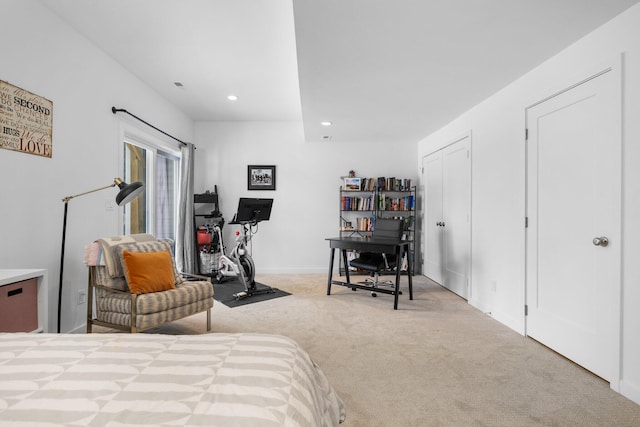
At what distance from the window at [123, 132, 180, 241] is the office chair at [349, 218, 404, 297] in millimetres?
2877

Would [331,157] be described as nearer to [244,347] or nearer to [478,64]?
[478,64]

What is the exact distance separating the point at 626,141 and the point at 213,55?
344 cm

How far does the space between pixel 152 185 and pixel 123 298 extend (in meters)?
2.38

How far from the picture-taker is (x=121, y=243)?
267 cm

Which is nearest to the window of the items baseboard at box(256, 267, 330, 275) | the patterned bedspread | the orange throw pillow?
the orange throw pillow

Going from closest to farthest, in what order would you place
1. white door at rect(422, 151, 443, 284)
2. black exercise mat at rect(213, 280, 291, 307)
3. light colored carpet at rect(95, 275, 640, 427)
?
light colored carpet at rect(95, 275, 640, 427) → black exercise mat at rect(213, 280, 291, 307) → white door at rect(422, 151, 443, 284)

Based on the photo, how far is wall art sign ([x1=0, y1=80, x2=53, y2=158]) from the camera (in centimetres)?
216

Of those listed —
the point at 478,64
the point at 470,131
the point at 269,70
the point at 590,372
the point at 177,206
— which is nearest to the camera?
the point at 590,372

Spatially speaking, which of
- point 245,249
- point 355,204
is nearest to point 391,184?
point 355,204

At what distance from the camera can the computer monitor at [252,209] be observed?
3.97 meters

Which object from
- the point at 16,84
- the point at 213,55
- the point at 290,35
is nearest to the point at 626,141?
the point at 290,35

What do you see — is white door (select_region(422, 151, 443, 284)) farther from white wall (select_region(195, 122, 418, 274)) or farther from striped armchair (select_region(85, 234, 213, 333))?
striped armchair (select_region(85, 234, 213, 333))

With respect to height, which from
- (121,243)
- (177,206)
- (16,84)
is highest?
(16,84)

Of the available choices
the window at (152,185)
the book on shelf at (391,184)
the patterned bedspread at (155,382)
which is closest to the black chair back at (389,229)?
the book on shelf at (391,184)
